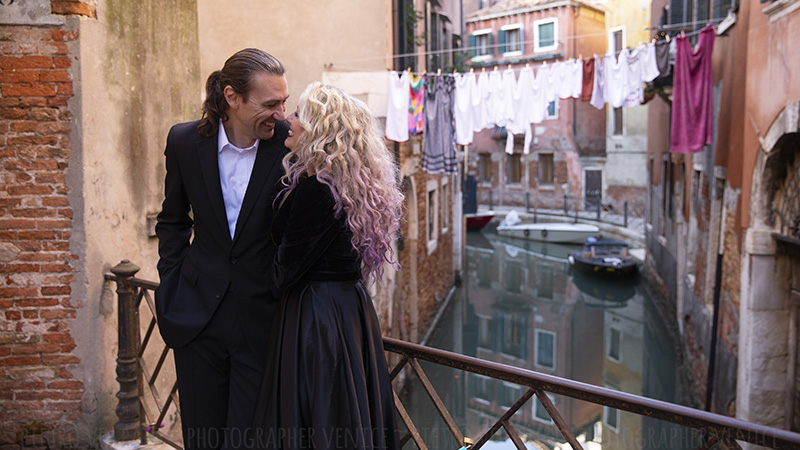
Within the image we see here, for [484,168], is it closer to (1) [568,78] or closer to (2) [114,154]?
(1) [568,78]

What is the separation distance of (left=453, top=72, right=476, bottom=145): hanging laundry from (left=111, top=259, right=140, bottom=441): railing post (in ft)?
22.5

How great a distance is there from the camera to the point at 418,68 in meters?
9.70

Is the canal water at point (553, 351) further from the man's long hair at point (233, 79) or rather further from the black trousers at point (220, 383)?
the man's long hair at point (233, 79)

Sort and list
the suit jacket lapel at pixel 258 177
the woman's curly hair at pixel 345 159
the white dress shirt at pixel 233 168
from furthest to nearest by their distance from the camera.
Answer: the white dress shirt at pixel 233 168 → the suit jacket lapel at pixel 258 177 → the woman's curly hair at pixel 345 159

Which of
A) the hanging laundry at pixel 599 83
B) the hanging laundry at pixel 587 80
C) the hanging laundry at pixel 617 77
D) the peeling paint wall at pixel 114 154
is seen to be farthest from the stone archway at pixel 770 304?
the peeling paint wall at pixel 114 154

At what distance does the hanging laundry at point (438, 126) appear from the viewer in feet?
29.8

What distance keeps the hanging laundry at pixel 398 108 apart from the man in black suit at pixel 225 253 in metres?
5.95

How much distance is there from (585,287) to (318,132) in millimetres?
14449

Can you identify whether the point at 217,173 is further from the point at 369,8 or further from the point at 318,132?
the point at 369,8

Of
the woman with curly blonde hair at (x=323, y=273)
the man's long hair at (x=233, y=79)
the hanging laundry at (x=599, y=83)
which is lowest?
the woman with curly blonde hair at (x=323, y=273)

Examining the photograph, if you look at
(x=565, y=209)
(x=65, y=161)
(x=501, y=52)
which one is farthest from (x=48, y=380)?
(x=501, y=52)

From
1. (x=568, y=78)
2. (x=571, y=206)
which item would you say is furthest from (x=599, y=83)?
(x=571, y=206)

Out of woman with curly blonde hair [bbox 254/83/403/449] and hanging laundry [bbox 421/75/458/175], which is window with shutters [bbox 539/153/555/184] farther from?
woman with curly blonde hair [bbox 254/83/403/449]

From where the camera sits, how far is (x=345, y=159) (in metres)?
1.70
